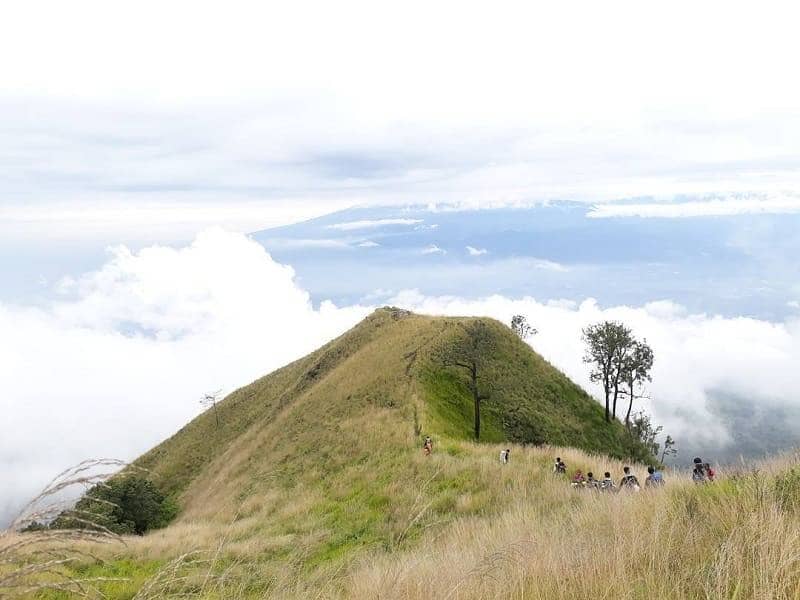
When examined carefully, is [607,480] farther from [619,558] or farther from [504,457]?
[619,558]

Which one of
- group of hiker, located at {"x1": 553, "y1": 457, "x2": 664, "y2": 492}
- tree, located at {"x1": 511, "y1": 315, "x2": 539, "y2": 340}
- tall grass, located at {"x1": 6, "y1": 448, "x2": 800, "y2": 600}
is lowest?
tree, located at {"x1": 511, "y1": 315, "x2": 539, "y2": 340}

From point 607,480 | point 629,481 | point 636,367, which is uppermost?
point 629,481

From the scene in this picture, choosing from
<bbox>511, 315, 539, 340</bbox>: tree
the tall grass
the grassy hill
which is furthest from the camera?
<bbox>511, 315, 539, 340</bbox>: tree

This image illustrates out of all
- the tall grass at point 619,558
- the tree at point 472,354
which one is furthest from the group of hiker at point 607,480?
the tree at point 472,354

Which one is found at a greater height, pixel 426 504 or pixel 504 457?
pixel 426 504

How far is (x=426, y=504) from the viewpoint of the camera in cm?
591

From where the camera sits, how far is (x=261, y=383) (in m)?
64.4

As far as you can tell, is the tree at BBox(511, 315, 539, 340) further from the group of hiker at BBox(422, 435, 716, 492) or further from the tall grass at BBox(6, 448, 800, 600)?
the tall grass at BBox(6, 448, 800, 600)

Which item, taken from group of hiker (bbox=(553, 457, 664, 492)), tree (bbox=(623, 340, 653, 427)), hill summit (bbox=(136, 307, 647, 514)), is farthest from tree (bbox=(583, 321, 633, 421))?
A: group of hiker (bbox=(553, 457, 664, 492))

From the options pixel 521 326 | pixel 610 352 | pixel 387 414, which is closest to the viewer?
pixel 387 414

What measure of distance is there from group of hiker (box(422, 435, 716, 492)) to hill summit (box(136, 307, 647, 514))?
746 cm

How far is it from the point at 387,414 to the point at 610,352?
25570 mm

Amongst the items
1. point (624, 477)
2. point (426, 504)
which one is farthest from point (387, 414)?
point (426, 504)

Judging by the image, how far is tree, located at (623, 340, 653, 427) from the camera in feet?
147
